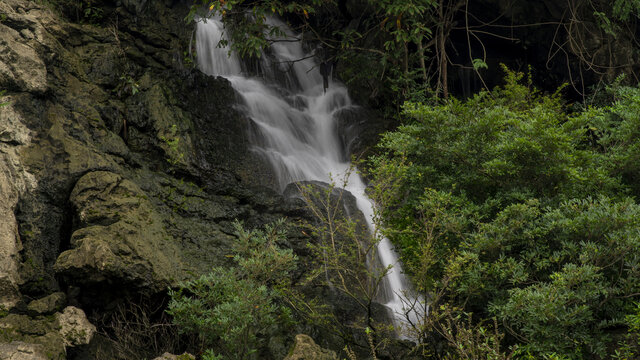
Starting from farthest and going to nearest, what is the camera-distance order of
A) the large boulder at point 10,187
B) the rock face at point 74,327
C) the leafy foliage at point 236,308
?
the large boulder at point 10,187 < the rock face at point 74,327 < the leafy foliage at point 236,308

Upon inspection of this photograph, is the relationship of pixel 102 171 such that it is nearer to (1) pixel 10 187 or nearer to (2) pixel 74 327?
(1) pixel 10 187

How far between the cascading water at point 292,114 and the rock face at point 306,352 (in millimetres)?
3342

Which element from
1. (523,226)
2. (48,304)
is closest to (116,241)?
(48,304)

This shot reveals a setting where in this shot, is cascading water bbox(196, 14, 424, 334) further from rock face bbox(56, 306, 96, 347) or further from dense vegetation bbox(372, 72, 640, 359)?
rock face bbox(56, 306, 96, 347)

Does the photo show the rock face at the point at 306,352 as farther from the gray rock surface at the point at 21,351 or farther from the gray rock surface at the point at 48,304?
the gray rock surface at the point at 48,304

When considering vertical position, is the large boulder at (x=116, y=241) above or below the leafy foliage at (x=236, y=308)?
above

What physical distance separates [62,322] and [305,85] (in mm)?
9254

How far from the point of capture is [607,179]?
6.02 meters

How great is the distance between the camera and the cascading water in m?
9.51

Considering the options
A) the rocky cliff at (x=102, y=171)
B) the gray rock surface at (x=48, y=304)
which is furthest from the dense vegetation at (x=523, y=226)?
the gray rock surface at (x=48, y=304)

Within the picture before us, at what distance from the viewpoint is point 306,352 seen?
4.54 m

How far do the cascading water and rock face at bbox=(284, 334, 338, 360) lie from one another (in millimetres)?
3342

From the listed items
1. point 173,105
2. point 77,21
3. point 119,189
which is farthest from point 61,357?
point 77,21

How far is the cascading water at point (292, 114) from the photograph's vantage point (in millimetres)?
9508
